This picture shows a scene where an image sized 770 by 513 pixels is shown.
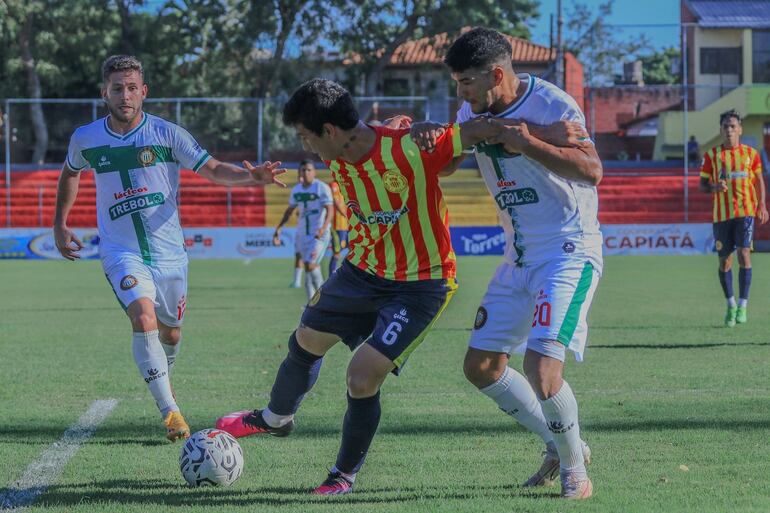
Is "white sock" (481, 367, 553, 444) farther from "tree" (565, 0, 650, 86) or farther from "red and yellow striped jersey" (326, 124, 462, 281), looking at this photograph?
"tree" (565, 0, 650, 86)

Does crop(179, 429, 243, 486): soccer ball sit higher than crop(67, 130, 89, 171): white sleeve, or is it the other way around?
crop(67, 130, 89, 171): white sleeve

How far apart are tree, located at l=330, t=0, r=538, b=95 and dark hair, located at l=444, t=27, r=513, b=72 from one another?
3623 cm

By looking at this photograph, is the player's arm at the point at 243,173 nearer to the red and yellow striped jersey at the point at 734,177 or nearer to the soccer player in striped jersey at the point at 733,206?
the soccer player in striped jersey at the point at 733,206

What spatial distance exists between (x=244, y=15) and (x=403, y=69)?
19.6 feet

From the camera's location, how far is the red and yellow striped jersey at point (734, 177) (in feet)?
40.7

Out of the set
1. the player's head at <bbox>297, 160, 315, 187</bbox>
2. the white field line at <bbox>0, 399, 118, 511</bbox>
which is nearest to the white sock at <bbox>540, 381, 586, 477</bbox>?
the white field line at <bbox>0, 399, 118, 511</bbox>

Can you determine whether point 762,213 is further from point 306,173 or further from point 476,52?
point 476,52

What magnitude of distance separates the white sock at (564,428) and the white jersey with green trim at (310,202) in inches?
463

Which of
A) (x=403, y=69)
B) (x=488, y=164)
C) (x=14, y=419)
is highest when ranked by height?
(x=403, y=69)

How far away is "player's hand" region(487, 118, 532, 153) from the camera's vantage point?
15.5 ft

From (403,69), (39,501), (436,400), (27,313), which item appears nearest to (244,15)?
(403,69)

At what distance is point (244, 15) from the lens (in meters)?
40.6

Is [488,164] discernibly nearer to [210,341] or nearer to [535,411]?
[535,411]

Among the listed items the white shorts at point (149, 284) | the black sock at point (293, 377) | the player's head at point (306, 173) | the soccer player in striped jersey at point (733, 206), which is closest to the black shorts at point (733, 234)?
the soccer player in striped jersey at point (733, 206)
